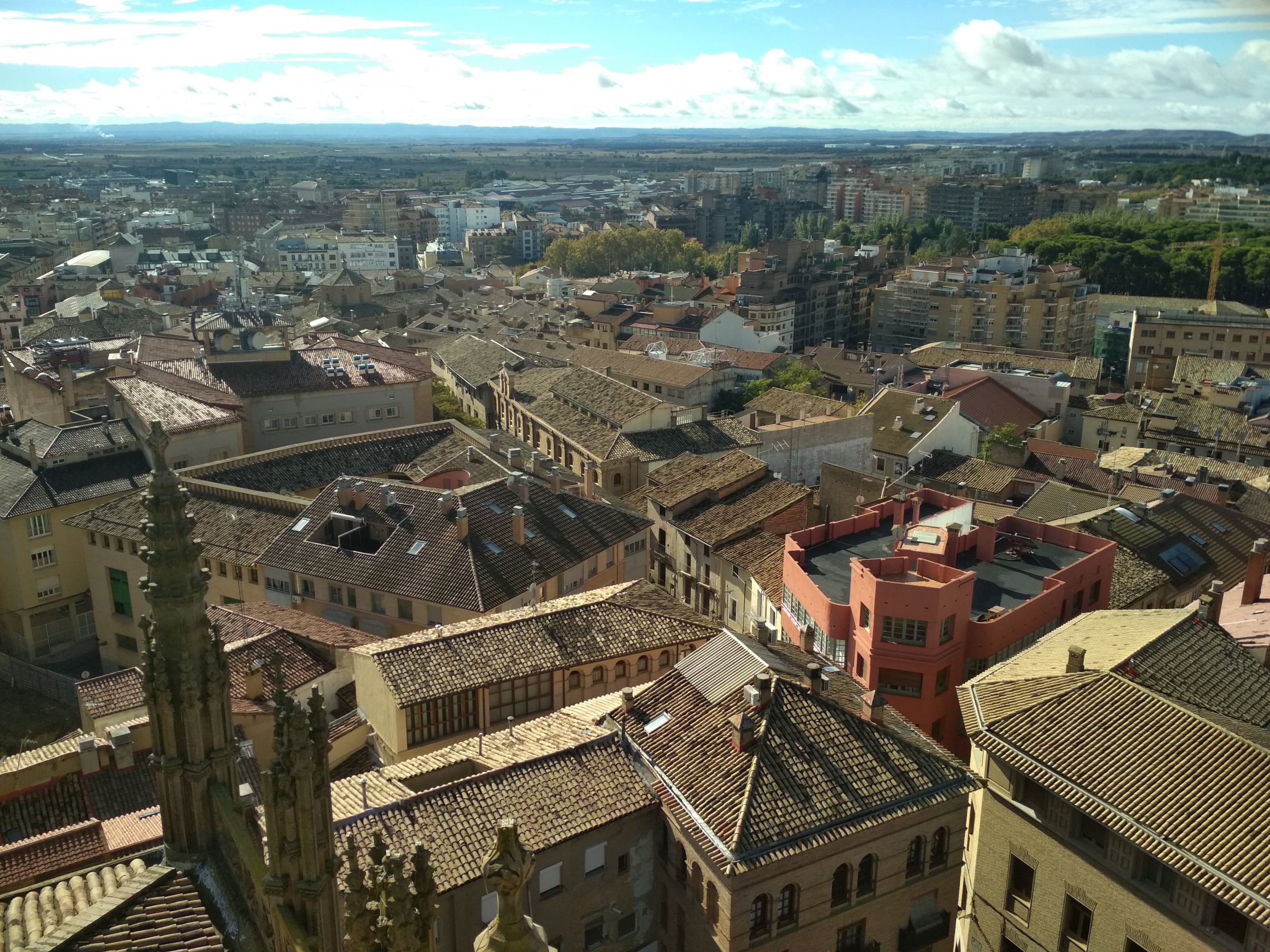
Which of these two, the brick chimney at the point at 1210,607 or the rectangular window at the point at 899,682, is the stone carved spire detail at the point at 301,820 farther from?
the brick chimney at the point at 1210,607

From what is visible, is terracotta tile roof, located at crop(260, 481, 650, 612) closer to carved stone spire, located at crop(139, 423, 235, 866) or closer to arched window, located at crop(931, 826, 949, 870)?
arched window, located at crop(931, 826, 949, 870)

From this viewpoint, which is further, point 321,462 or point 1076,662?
point 321,462

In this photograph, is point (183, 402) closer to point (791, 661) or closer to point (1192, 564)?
point (791, 661)

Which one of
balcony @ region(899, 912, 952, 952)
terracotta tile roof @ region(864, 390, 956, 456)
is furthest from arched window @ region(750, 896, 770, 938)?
terracotta tile roof @ region(864, 390, 956, 456)

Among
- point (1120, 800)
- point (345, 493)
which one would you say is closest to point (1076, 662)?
point (1120, 800)

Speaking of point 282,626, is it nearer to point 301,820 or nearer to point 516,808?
point 516,808

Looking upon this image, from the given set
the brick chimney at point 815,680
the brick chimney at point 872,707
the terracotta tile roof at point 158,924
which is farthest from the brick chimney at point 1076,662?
the terracotta tile roof at point 158,924

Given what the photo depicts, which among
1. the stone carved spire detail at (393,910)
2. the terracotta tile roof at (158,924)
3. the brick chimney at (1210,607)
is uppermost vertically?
the stone carved spire detail at (393,910)
